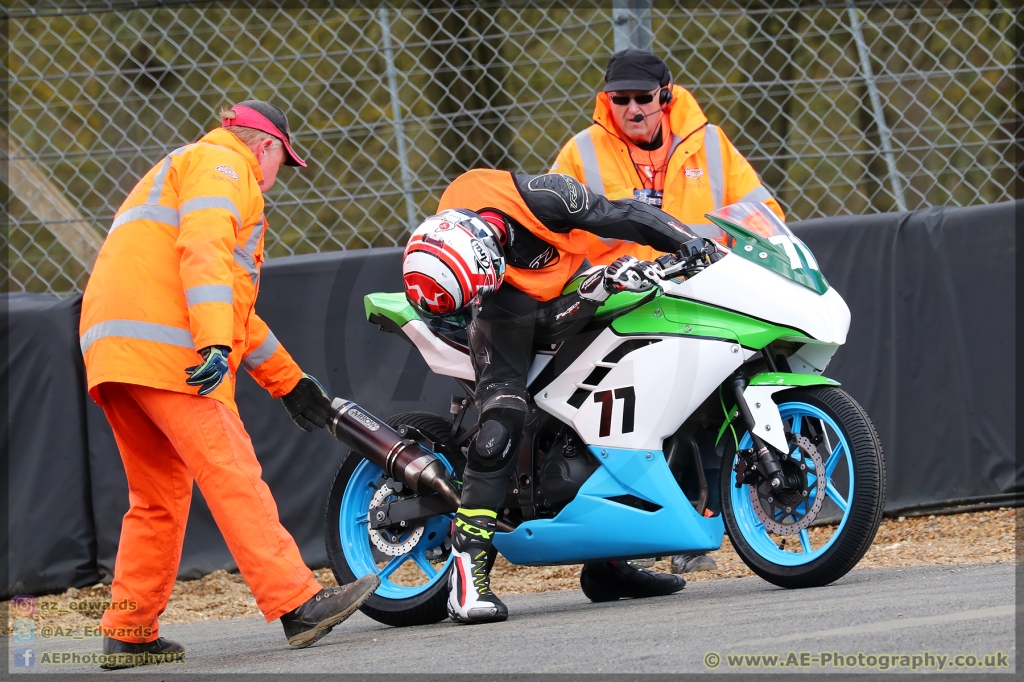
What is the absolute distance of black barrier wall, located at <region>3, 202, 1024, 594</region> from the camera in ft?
18.5

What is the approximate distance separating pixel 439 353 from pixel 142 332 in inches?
47.3

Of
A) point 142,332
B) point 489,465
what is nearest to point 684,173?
point 489,465

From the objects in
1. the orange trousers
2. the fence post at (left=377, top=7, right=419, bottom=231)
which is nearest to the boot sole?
the orange trousers

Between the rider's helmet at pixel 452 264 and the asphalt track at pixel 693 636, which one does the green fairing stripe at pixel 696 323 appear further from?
the asphalt track at pixel 693 636

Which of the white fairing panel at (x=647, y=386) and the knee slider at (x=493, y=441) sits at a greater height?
the white fairing panel at (x=647, y=386)

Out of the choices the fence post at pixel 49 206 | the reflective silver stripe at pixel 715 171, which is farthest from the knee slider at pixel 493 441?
the fence post at pixel 49 206

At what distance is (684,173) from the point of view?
16.6 feet

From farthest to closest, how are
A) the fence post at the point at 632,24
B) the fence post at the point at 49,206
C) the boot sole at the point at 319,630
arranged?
1. the fence post at the point at 49,206
2. the fence post at the point at 632,24
3. the boot sole at the point at 319,630

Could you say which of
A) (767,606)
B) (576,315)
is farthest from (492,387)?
(767,606)

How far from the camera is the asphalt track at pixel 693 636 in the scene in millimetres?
2861

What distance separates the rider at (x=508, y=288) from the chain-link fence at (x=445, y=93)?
1492mm

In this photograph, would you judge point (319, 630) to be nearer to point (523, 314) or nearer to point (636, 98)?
point (523, 314)

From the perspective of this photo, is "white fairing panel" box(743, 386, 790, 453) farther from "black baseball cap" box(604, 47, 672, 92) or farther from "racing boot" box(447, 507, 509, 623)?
"black baseball cap" box(604, 47, 672, 92)

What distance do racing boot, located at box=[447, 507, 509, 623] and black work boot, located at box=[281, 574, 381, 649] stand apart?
18.5 inches
